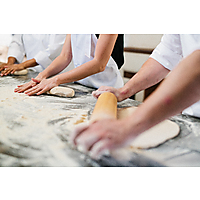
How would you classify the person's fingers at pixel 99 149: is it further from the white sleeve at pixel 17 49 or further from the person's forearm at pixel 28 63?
the white sleeve at pixel 17 49

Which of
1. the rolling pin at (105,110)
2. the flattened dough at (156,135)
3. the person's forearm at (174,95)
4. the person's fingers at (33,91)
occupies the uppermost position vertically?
the person's forearm at (174,95)

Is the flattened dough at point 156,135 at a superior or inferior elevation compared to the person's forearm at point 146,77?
inferior

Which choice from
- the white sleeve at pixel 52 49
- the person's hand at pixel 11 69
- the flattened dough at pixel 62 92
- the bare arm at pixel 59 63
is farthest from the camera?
the white sleeve at pixel 52 49

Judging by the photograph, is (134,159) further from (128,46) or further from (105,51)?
(128,46)

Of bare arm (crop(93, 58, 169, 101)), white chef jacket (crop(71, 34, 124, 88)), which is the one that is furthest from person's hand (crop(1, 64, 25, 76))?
bare arm (crop(93, 58, 169, 101))

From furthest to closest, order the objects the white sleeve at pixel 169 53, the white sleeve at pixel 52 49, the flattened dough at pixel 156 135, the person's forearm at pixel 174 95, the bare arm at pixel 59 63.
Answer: the white sleeve at pixel 52 49
the bare arm at pixel 59 63
the white sleeve at pixel 169 53
the flattened dough at pixel 156 135
the person's forearm at pixel 174 95

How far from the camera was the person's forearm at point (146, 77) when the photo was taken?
1061 millimetres

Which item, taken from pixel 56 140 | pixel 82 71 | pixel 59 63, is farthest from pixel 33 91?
pixel 56 140

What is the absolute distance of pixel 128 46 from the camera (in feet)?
8.41

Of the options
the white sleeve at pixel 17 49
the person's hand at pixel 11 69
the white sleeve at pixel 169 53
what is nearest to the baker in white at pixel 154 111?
the white sleeve at pixel 169 53

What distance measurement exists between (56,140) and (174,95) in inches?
17.2

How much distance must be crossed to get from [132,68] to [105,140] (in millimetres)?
2132

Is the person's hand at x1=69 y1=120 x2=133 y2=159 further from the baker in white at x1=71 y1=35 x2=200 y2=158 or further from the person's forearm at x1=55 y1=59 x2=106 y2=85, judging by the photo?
the person's forearm at x1=55 y1=59 x2=106 y2=85

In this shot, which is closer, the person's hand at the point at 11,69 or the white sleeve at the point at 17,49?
the person's hand at the point at 11,69
